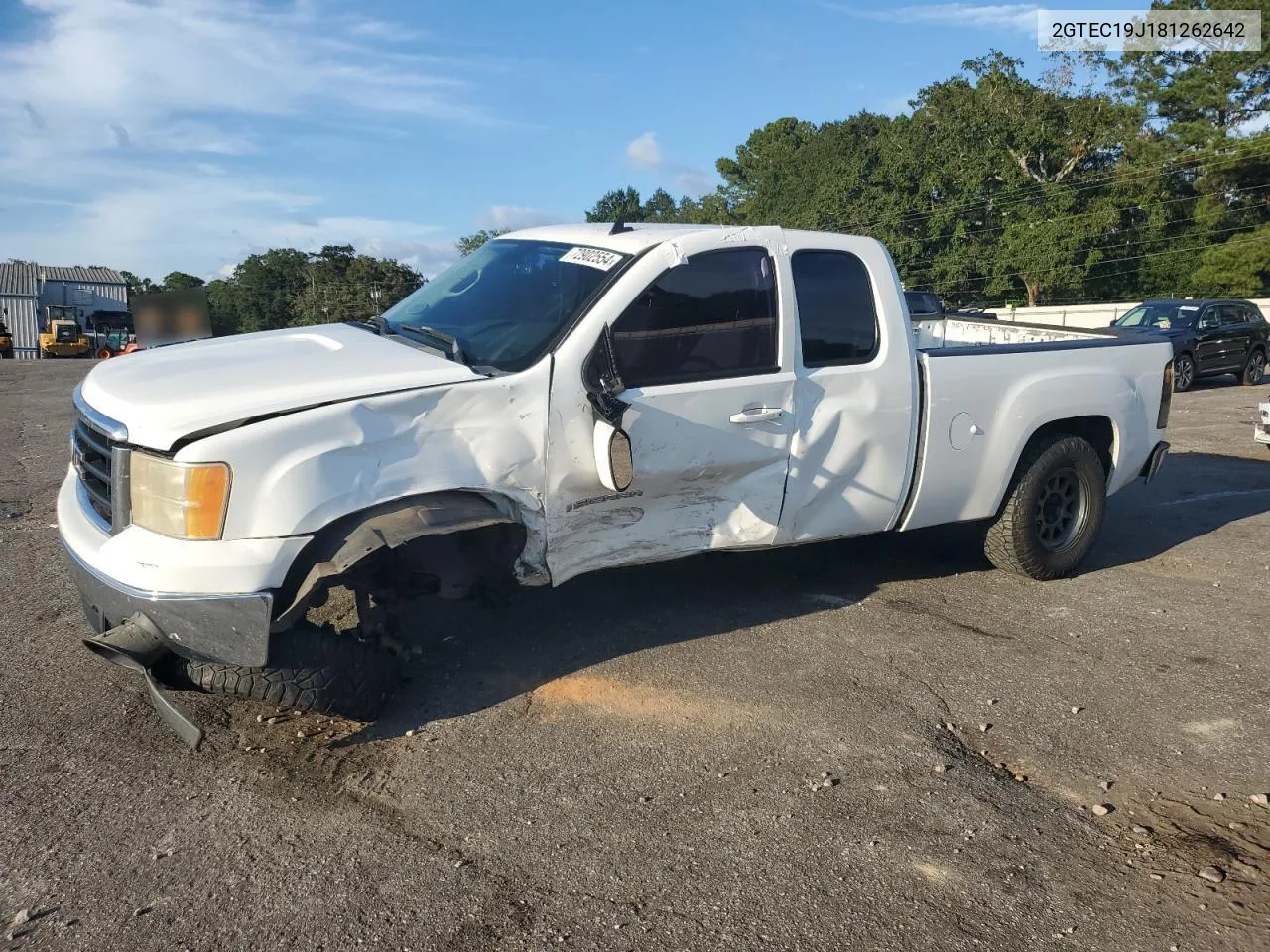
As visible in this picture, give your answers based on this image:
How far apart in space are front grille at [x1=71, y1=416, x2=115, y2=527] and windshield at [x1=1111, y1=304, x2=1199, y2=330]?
19.3 metres

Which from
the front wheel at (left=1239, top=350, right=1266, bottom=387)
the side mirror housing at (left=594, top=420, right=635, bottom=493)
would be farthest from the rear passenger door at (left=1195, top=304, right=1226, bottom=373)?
the side mirror housing at (left=594, top=420, right=635, bottom=493)

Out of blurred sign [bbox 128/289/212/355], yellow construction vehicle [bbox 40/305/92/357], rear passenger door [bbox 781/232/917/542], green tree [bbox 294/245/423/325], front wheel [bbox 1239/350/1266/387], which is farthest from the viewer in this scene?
green tree [bbox 294/245/423/325]

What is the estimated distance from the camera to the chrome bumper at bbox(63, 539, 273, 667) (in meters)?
3.37

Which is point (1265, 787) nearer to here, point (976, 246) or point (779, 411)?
point (779, 411)

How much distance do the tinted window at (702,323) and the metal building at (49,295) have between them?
5803 centimetres

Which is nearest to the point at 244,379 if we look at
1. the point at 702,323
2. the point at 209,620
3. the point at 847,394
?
the point at 209,620

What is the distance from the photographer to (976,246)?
5019 cm

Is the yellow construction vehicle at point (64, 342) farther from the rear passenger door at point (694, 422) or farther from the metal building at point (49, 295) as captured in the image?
the rear passenger door at point (694, 422)

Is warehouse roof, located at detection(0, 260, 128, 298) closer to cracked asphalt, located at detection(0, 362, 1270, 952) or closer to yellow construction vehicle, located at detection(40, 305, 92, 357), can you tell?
yellow construction vehicle, located at detection(40, 305, 92, 357)

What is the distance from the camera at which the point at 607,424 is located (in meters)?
4.09

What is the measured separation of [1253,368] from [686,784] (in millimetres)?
20168

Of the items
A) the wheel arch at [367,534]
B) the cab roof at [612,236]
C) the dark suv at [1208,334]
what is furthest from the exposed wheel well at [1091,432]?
the dark suv at [1208,334]

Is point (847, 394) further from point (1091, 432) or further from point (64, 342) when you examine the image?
point (64, 342)

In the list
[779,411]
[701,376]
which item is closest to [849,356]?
[779,411]
